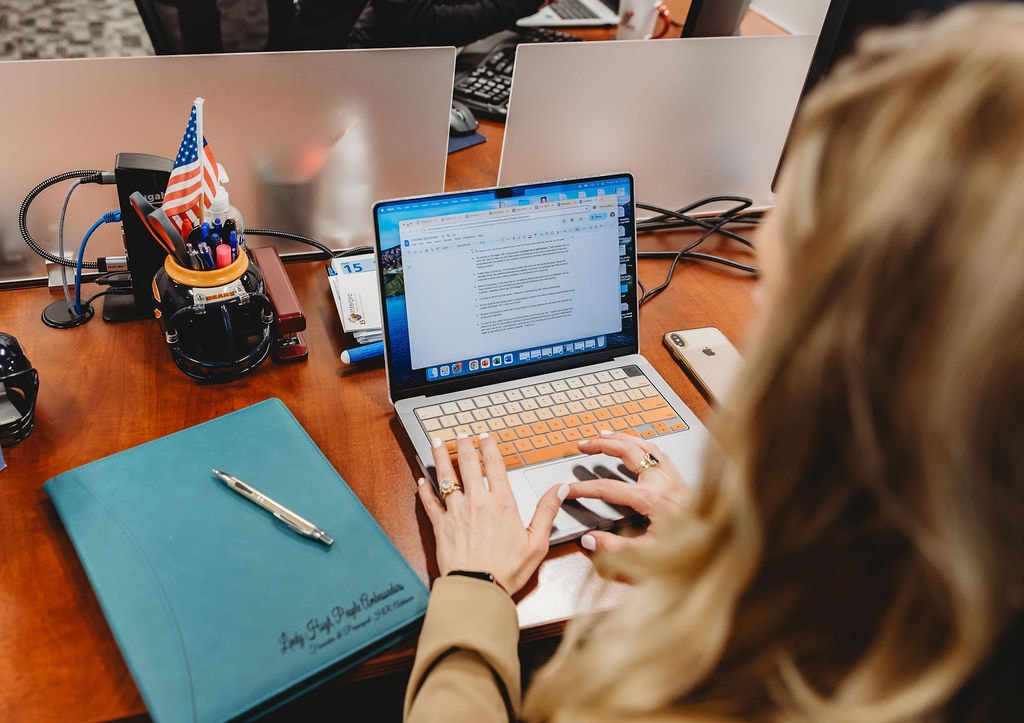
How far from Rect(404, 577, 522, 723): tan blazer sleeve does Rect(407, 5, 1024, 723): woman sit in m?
0.17

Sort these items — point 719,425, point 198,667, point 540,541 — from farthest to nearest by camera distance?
point 540,541 → point 198,667 → point 719,425

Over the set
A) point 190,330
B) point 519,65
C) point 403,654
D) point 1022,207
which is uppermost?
point 1022,207

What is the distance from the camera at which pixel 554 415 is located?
0.94m

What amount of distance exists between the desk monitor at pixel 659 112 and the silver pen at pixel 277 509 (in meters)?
0.69

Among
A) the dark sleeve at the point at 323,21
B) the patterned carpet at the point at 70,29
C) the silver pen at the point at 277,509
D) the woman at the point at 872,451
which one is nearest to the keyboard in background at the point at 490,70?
the dark sleeve at the point at 323,21

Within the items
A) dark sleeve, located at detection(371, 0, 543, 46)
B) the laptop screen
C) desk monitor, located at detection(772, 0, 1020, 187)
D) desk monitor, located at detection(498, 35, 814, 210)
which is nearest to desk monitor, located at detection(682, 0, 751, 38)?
desk monitor, located at detection(498, 35, 814, 210)

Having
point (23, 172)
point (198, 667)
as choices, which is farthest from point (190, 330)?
point (198, 667)

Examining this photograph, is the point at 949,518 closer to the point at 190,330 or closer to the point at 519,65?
the point at 190,330

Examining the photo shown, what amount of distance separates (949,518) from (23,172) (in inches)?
44.2

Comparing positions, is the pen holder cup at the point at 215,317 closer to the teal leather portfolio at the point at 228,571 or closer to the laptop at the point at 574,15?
the teal leather portfolio at the point at 228,571

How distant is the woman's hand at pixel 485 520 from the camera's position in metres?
0.75

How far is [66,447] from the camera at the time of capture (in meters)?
0.86

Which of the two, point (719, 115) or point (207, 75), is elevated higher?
point (207, 75)

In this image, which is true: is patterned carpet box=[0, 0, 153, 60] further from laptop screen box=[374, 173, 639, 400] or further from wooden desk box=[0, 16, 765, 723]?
laptop screen box=[374, 173, 639, 400]
